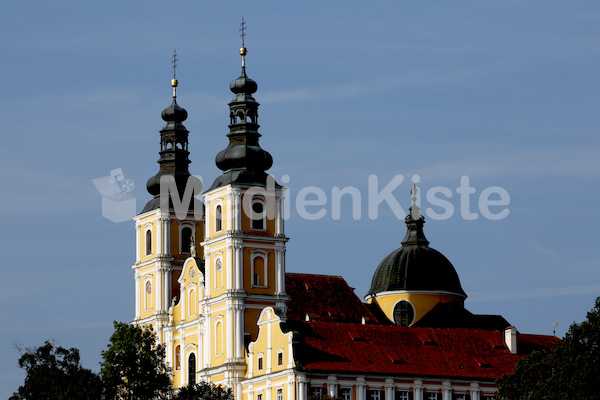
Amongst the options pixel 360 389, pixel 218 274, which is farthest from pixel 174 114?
pixel 360 389

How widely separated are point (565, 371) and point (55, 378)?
86.5 ft

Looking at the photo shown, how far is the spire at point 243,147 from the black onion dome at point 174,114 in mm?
10722

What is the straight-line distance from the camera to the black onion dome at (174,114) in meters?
117

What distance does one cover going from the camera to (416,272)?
118 metres

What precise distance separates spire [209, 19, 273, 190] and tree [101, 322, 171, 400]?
16.1 metres

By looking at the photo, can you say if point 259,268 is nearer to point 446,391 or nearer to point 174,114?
point 446,391

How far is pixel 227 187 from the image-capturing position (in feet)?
343

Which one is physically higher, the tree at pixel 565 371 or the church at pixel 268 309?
the church at pixel 268 309

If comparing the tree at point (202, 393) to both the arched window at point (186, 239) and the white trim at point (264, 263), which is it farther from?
the arched window at point (186, 239)

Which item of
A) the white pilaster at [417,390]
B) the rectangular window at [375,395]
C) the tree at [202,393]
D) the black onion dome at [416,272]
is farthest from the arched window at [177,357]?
the tree at [202,393]

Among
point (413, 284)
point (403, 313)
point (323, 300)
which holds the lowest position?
point (323, 300)

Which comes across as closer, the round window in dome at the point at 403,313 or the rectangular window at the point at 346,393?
the rectangular window at the point at 346,393

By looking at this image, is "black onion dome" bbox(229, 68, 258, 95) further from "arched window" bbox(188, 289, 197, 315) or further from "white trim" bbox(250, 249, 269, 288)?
"arched window" bbox(188, 289, 197, 315)

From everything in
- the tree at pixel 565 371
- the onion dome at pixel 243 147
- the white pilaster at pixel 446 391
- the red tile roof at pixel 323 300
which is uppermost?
the onion dome at pixel 243 147
